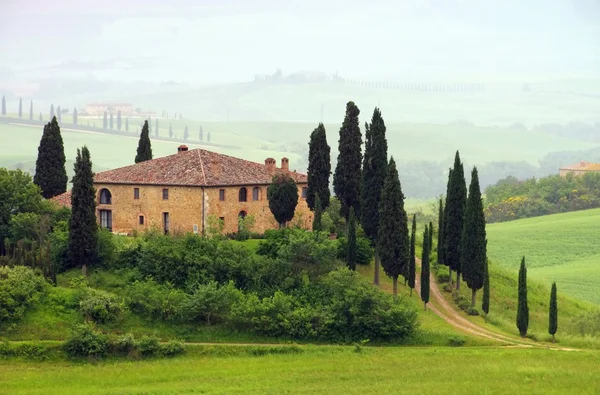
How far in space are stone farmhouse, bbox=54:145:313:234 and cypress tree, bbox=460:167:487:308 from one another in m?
14.4

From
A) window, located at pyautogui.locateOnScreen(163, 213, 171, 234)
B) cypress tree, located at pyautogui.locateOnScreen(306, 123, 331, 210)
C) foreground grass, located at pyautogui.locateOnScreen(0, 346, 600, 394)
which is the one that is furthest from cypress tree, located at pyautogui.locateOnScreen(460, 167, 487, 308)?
window, located at pyautogui.locateOnScreen(163, 213, 171, 234)

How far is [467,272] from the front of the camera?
65000 mm

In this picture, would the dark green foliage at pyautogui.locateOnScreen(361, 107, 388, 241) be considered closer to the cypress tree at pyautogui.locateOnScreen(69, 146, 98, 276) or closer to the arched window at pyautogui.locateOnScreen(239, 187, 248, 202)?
the arched window at pyautogui.locateOnScreen(239, 187, 248, 202)

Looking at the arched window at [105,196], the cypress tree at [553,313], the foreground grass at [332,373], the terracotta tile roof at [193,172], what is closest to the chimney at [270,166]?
the terracotta tile roof at [193,172]

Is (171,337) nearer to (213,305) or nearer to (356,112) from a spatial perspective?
(213,305)

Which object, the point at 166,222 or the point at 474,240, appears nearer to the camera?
the point at 474,240

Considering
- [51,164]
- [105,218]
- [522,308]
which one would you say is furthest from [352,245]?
[51,164]

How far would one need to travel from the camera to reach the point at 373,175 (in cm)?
6700

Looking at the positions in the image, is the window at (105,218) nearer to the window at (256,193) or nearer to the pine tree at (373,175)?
the window at (256,193)

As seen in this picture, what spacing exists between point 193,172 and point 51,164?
40.3 ft

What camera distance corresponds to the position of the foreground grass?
47344 mm

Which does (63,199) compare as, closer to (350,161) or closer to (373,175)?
(350,161)

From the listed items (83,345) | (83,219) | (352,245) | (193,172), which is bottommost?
(83,345)

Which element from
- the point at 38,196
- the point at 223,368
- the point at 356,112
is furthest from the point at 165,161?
the point at 223,368
